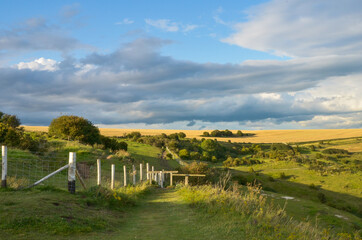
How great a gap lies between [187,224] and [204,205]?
8.31 ft

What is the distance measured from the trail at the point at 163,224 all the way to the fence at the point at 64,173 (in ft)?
8.78

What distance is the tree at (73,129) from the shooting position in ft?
139

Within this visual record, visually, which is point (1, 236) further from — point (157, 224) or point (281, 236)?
point (281, 236)

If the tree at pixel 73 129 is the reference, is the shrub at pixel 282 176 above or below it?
below

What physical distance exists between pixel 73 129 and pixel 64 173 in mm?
19314

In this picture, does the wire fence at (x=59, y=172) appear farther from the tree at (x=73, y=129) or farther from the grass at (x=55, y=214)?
the tree at (x=73, y=129)

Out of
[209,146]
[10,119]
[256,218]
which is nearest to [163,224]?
[256,218]

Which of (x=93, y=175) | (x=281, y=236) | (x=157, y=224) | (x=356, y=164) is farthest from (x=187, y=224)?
(x=356, y=164)

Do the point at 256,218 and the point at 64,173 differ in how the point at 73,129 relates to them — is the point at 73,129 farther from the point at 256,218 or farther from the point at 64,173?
the point at 256,218

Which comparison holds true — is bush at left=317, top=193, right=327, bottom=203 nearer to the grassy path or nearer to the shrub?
the shrub

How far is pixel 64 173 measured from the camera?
78.3 ft

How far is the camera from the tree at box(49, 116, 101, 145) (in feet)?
139

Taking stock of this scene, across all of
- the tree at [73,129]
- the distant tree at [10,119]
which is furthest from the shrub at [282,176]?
the distant tree at [10,119]

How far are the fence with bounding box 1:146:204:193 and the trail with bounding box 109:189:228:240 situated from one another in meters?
2.68
